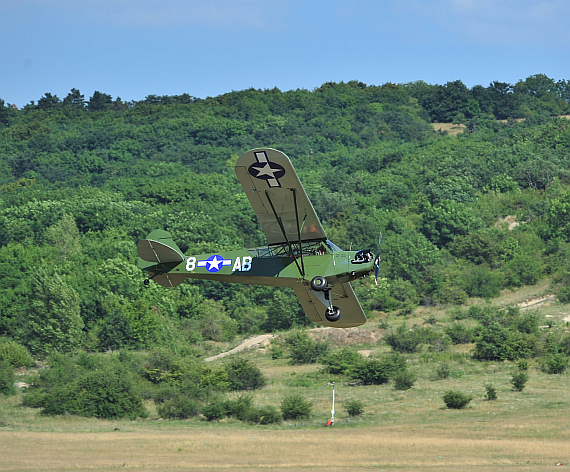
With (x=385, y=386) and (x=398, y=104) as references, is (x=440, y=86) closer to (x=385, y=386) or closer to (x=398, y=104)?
(x=398, y=104)

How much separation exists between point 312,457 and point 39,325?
153 ft

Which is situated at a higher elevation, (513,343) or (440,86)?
(440,86)

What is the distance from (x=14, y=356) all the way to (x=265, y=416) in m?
27.8

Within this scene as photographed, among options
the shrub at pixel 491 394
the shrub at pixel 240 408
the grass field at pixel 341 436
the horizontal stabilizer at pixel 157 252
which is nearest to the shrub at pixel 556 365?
the grass field at pixel 341 436

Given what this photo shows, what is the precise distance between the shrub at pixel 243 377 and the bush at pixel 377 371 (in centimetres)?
574

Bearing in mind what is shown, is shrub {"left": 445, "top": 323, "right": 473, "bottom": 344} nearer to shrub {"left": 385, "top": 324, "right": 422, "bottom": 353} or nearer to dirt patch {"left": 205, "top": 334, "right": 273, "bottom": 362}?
shrub {"left": 385, "top": 324, "right": 422, "bottom": 353}

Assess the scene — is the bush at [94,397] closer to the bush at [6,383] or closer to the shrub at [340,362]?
the bush at [6,383]

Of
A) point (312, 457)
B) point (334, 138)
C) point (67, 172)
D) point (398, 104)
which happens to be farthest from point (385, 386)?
point (398, 104)

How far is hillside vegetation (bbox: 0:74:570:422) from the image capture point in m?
72.0

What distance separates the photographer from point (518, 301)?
75.2 m

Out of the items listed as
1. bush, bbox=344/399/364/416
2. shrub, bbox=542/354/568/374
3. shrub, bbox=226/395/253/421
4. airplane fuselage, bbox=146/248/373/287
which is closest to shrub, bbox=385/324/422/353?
shrub, bbox=542/354/568/374

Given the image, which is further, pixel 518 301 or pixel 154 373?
pixel 518 301

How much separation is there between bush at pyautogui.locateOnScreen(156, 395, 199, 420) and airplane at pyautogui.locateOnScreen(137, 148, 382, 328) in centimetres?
1618

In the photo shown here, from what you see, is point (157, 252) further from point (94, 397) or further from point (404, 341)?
point (404, 341)
